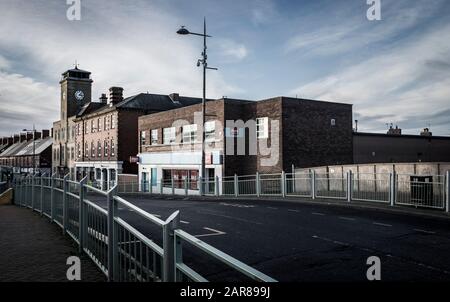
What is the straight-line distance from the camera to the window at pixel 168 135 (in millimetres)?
Answer: 37469

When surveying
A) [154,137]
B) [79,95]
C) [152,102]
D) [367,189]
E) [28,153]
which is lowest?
[367,189]

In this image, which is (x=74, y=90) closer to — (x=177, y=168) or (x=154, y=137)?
(x=154, y=137)

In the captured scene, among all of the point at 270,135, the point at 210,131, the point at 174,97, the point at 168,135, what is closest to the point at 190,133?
the point at 210,131

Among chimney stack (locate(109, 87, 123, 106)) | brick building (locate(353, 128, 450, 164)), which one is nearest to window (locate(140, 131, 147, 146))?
chimney stack (locate(109, 87, 123, 106))

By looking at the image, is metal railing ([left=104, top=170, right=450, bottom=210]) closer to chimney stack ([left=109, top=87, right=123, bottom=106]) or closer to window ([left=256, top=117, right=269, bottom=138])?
window ([left=256, top=117, right=269, bottom=138])

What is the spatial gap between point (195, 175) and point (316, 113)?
11355 millimetres

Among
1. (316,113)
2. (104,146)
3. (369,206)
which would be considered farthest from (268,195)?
(104,146)

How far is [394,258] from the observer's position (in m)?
7.46

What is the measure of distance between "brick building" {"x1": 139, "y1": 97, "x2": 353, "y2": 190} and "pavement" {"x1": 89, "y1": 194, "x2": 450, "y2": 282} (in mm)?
14044

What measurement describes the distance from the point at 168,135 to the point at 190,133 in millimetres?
4093

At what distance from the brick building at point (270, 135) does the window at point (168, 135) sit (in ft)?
10.8

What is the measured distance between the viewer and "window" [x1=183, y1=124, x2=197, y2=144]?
34.4 metres

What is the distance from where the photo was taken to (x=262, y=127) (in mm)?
29766

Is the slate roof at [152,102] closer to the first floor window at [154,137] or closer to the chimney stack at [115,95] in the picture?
the chimney stack at [115,95]
